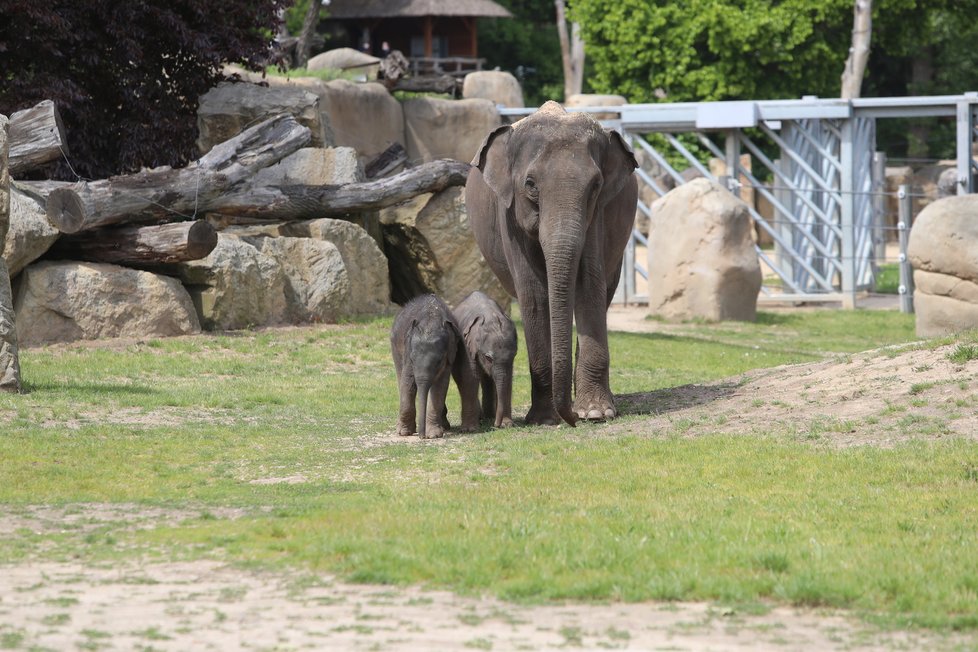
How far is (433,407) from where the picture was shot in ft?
38.0

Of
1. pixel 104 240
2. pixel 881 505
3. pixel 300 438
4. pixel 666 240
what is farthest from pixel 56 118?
pixel 881 505

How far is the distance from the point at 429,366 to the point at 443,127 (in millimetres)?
19290

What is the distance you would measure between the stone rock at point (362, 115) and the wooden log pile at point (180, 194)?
6.31 metres

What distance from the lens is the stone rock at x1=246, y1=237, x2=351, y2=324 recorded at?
63.9 feet

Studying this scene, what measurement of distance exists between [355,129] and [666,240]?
6854 mm

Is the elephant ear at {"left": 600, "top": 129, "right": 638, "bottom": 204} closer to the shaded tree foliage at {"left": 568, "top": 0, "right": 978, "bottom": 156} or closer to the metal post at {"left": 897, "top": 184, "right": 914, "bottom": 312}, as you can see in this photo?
the metal post at {"left": 897, "top": 184, "right": 914, "bottom": 312}

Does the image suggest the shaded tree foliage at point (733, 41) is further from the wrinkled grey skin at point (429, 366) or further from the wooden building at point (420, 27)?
the wrinkled grey skin at point (429, 366)

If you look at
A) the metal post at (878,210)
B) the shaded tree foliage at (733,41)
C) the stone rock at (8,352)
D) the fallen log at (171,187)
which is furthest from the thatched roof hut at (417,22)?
the stone rock at (8,352)

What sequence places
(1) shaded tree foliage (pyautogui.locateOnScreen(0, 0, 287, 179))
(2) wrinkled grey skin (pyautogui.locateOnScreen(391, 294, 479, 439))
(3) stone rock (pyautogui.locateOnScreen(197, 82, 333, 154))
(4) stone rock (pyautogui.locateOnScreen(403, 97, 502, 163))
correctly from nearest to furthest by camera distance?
(2) wrinkled grey skin (pyautogui.locateOnScreen(391, 294, 479, 439))
(1) shaded tree foliage (pyautogui.locateOnScreen(0, 0, 287, 179))
(3) stone rock (pyautogui.locateOnScreen(197, 82, 333, 154))
(4) stone rock (pyautogui.locateOnScreen(403, 97, 502, 163))

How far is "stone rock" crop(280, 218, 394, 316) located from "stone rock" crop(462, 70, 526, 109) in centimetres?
1701

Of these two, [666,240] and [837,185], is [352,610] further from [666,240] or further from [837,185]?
[837,185]

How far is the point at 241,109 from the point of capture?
74.1 feet

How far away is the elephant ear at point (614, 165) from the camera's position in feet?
39.4

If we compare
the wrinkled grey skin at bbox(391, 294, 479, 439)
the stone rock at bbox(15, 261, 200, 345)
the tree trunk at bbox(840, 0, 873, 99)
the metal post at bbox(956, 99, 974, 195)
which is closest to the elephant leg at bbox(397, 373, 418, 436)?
the wrinkled grey skin at bbox(391, 294, 479, 439)
